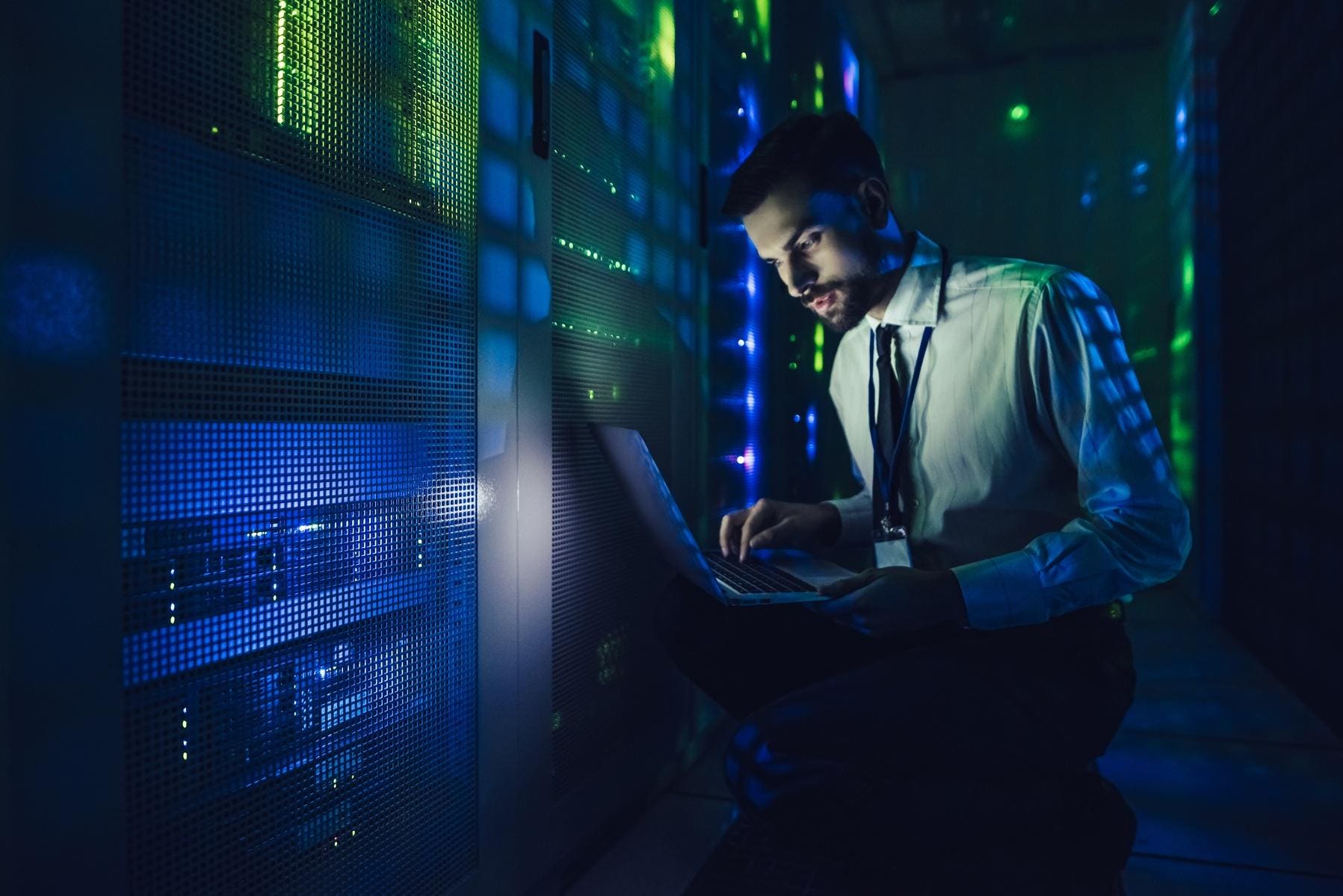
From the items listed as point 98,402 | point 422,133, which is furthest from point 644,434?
point 98,402

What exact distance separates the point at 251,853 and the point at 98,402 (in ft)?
1.51

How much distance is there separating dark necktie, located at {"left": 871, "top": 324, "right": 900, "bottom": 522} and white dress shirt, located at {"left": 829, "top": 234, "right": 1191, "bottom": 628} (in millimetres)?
20

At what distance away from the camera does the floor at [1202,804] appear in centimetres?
143

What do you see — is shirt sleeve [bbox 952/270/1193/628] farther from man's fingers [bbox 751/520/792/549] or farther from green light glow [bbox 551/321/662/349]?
green light glow [bbox 551/321/662/349]

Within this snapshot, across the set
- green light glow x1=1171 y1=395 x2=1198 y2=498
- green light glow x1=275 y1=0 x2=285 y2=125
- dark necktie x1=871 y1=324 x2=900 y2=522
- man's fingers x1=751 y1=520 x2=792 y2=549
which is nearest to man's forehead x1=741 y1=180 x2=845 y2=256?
dark necktie x1=871 y1=324 x2=900 y2=522

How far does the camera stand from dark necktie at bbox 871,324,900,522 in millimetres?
1569

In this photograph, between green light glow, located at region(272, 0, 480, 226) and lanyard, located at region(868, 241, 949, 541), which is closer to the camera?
green light glow, located at region(272, 0, 480, 226)

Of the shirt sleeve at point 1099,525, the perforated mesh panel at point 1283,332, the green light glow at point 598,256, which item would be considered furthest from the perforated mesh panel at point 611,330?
the perforated mesh panel at point 1283,332

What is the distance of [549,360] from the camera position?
52.0 inches

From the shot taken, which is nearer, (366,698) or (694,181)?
(366,698)

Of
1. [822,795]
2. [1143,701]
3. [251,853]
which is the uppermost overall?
[251,853]

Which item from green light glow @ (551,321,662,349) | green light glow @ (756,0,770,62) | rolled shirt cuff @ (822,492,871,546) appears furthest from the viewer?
green light glow @ (756,0,770,62)

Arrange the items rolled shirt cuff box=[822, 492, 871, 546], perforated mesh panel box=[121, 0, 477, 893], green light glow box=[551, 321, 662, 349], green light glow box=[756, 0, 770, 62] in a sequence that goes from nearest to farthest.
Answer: perforated mesh panel box=[121, 0, 477, 893] → green light glow box=[551, 321, 662, 349] → rolled shirt cuff box=[822, 492, 871, 546] → green light glow box=[756, 0, 770, 62]

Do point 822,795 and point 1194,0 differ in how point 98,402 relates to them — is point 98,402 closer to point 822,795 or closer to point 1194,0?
point 822,795
